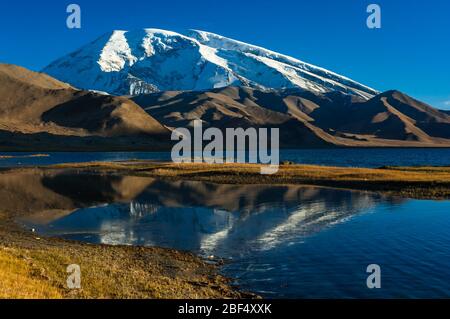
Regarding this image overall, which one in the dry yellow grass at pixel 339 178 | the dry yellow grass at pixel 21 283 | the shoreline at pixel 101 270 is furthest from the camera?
the dry yellow grass at pixel 339 178

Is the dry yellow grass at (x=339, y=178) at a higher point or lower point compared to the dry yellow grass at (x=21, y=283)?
higher

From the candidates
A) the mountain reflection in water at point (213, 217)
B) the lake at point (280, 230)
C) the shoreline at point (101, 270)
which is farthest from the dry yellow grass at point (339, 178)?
the shoreline at point (101, 270)

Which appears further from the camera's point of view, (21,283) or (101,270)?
(101,270)

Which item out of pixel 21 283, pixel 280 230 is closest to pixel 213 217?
pixel 280 230

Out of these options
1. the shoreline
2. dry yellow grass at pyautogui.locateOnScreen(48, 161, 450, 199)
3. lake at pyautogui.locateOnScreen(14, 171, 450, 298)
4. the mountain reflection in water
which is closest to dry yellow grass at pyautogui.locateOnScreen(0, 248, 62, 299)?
the shoreline

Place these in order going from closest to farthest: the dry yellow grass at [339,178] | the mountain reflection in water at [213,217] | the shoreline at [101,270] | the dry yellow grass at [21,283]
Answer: the dry yellow grass at [21,283], the shoreline at [101,270], the mountain reflection in water at [213,217], the dry yellow grass at [339,178]

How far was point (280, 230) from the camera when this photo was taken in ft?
138

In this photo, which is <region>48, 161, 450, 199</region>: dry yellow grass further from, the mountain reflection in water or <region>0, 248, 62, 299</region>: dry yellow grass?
<region>0, 248, 62, 299</region>: dry yellow grass

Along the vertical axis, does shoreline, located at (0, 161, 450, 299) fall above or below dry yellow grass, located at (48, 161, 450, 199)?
below

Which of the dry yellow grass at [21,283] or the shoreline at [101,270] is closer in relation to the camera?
the dry yellow grass at [21,283]

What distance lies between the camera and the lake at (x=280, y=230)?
27.3m

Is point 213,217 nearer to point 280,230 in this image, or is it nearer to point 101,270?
point 280,230

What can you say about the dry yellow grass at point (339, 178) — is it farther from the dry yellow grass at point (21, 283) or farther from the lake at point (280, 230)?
the dry yellow grass at point (21, 283)

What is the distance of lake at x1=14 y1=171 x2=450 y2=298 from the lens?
27.3 meters
